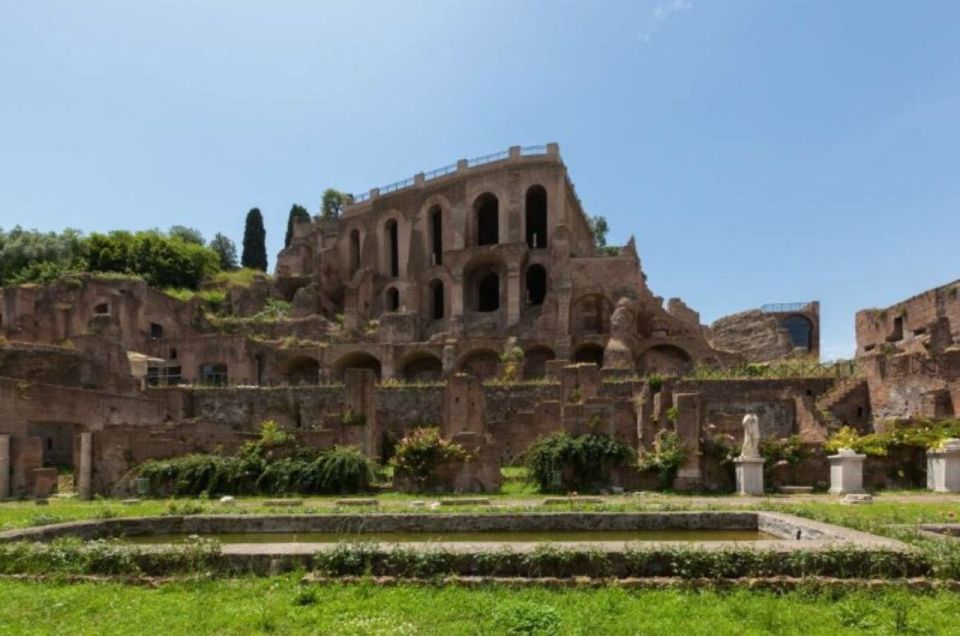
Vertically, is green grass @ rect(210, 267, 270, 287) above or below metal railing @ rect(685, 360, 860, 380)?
above

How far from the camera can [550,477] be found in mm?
19969

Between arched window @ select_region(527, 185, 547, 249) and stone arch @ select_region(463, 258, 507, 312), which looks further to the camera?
arched window @ select_region(527, 185, 547, 249)

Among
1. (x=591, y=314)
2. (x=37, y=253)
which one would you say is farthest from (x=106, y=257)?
(x=591, y=314)

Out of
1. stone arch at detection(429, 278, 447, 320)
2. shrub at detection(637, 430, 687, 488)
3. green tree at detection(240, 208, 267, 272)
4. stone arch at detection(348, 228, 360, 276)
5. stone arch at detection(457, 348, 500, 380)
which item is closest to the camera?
shrub at detection(637, 430, 687, 488)

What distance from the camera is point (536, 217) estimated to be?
186 feet

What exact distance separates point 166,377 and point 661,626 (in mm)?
40315

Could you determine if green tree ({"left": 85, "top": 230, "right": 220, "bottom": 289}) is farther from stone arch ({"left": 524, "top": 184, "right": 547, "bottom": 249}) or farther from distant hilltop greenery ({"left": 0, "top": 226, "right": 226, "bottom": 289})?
stone arch ({"left": 524, "top": 184, "right": 547, "bottom": 249})

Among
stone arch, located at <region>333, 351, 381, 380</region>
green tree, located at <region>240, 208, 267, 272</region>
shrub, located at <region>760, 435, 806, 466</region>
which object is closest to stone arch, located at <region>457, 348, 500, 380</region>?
stone arch, located at <region>333, 351, 381, 380</region>

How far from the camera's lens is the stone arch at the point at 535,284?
53062 mm

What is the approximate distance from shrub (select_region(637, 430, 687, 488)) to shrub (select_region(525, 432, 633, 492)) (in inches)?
24.0

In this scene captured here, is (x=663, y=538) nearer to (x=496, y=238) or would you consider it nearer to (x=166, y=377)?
(x=166, y=377)

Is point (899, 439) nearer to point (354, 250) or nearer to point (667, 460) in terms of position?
point (667, 460)

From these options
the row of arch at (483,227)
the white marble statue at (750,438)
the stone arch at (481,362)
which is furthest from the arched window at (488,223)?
the white marble statue at (750,438)

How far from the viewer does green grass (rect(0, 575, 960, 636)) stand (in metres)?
5.84
